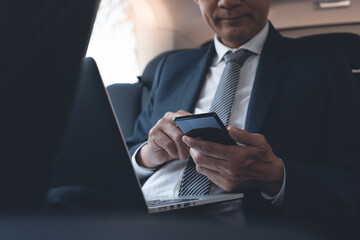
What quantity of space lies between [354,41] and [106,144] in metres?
1.28

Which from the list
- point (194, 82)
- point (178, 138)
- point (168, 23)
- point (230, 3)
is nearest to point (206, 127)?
point (178, 138)

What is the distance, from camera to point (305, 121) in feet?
3.44

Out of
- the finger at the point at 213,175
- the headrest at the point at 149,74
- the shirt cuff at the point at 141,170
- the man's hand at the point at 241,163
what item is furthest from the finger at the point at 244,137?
the headrest at the point at 149,74

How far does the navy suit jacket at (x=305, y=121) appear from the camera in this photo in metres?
0.90

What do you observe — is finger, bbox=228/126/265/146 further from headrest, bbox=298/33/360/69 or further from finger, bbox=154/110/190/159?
headrest, bbox=298/33/360/69

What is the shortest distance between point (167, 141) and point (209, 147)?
0.18 metres

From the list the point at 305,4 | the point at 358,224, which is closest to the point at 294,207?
the point at 358,224

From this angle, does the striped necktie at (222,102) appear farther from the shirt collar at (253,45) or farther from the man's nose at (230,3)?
the man's nose at (230,3)

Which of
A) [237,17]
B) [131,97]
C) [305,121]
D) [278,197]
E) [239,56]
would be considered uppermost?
[237,17]

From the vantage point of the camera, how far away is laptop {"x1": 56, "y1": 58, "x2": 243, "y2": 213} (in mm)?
365

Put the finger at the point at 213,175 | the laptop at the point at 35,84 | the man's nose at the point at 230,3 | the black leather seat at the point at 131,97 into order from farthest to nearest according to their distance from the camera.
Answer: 1. the black leather seat at the point at 131,97
2. the man's nose at the point at 230,3
3. the finger at the point at 213,175
4. the laptop at the point at 35,84

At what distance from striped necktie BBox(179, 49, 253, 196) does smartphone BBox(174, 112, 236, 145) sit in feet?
0.75

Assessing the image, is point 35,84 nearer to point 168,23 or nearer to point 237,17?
point 237,17

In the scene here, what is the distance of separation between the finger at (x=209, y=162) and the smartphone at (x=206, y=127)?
0.06 meters
